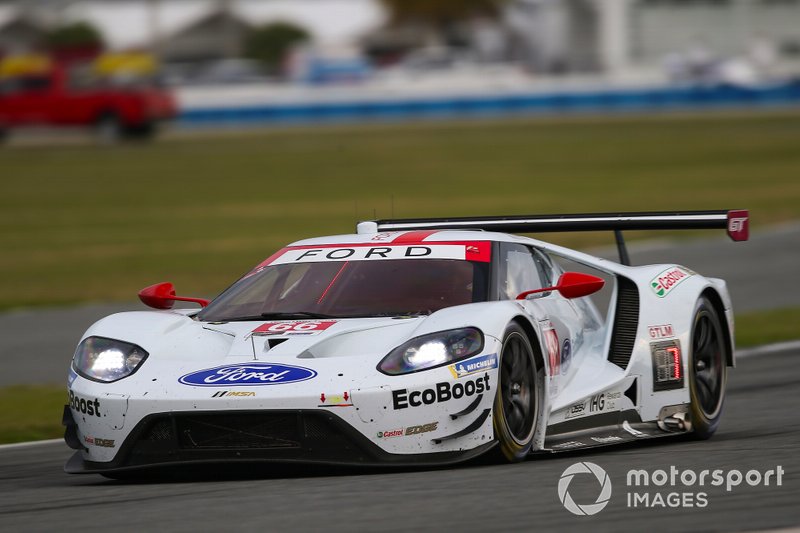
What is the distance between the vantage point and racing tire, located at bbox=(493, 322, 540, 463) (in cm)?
640

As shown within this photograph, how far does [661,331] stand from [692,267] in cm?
932

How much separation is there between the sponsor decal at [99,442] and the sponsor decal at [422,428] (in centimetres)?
126

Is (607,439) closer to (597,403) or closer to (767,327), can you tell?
(597,403)

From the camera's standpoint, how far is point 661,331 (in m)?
7.62

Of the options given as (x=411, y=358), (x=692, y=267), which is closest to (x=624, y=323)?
(x=411, y=358)

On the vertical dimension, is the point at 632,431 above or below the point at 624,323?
below

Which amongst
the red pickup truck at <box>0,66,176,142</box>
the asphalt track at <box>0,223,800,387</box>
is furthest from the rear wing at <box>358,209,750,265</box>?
the red pickup truck at <box>0,66,176,142</box>

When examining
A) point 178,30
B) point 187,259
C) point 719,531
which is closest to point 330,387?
point 719,531

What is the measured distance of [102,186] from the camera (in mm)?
31938

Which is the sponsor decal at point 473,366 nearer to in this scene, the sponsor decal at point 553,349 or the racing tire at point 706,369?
the sponsor decal at point 553,349

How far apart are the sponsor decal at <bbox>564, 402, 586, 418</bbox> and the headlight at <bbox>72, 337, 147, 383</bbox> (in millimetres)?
1926

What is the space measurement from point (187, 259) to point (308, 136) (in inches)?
1078

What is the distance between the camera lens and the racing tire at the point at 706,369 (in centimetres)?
772
